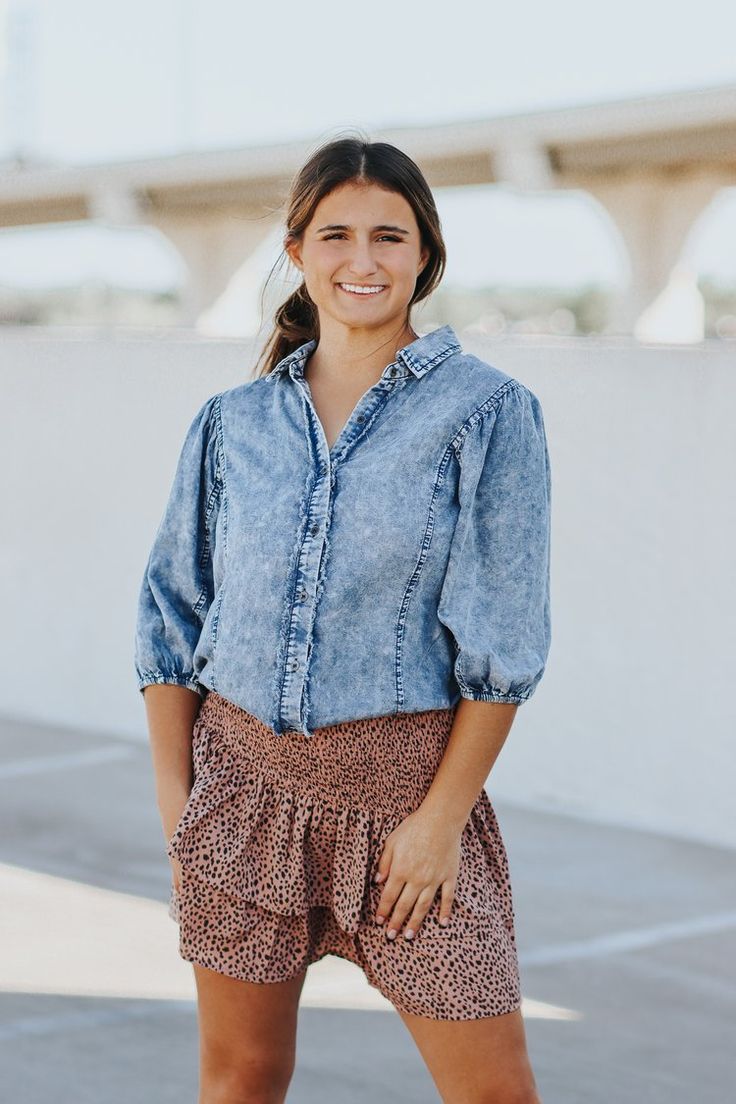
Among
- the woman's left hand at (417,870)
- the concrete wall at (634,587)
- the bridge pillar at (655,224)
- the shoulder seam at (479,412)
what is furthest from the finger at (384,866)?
the bridge pillar at (655,224)

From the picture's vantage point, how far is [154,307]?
55.3 metres

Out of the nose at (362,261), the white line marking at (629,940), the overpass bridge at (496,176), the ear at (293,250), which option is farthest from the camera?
the overpass bridge at (496,176)

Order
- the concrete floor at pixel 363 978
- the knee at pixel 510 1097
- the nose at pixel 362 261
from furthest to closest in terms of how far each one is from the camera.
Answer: the concrete floor at pixel 363 978 → the nose at pixel 362 261 → the knee at pixel 510 1097

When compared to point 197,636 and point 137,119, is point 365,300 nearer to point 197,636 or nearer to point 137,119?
point 197,636

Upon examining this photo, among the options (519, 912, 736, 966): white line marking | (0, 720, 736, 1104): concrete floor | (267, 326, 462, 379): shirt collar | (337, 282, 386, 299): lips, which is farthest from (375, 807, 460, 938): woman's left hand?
(519, 912, 736, 966): white line marking

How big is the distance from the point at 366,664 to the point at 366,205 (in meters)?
0.60

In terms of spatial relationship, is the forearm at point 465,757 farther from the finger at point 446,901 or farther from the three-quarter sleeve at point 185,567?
the three-quarter sleeve at point 185,567

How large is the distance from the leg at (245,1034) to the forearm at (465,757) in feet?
1.05

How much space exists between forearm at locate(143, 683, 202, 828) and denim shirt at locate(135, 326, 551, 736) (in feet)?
0.49

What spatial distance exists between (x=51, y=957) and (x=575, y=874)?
1783 millimetres

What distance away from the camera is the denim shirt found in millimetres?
2027

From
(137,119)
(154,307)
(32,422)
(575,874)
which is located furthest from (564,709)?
(154,307)

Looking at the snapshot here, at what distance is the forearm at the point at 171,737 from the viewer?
225cm

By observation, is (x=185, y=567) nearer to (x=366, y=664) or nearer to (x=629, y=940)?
(x=366, y=664)
